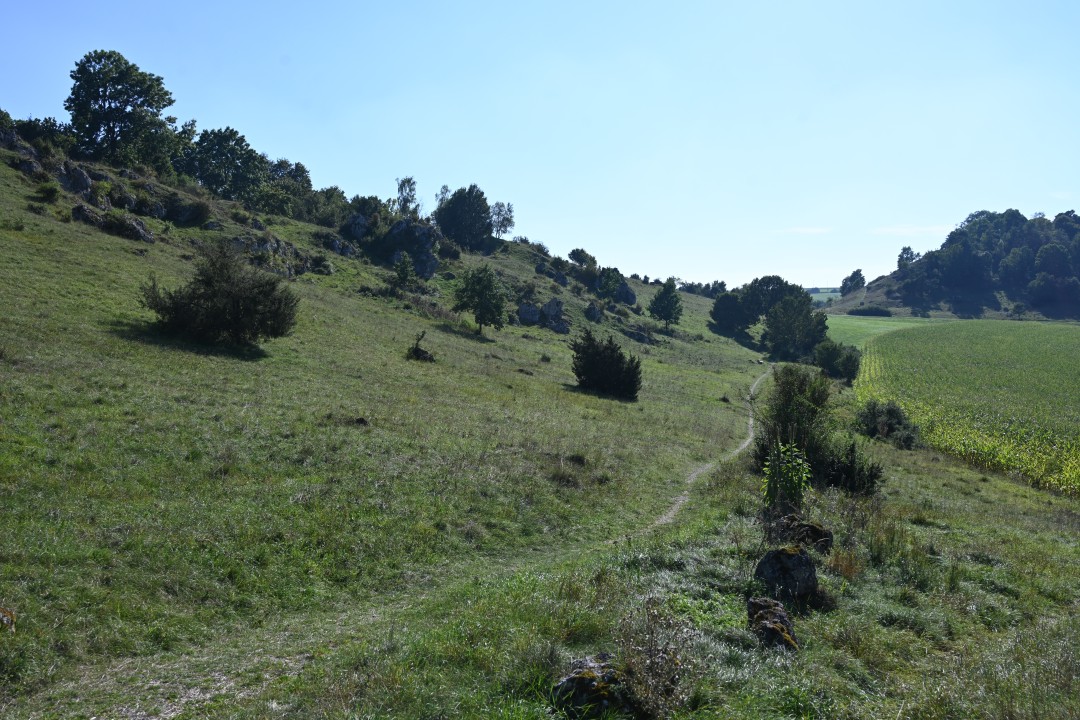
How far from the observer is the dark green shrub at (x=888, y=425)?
143 ft

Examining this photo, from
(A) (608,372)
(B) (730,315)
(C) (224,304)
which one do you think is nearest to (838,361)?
(B) (730,315)

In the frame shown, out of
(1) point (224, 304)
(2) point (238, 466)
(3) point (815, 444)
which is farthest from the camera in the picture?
(1) point (224, 304)

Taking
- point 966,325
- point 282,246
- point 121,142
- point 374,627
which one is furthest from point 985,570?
point 966,325

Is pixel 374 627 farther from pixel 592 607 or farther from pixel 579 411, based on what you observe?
pixel 579 411

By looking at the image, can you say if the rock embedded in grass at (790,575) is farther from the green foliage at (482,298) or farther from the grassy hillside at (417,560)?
the green foliage at (482,298)

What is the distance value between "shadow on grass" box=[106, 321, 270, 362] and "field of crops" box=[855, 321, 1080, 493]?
46144 millimetres

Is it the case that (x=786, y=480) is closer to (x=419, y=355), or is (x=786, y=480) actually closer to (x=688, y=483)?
(x=688, y=483)

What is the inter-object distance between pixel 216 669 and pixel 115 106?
10008 cm

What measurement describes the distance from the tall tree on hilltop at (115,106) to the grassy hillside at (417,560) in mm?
66985

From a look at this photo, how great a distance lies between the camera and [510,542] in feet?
50.6

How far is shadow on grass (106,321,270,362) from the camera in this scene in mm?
27500

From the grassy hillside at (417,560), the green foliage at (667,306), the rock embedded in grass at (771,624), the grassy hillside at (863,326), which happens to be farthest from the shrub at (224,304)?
the grassy hillside at (863,326)

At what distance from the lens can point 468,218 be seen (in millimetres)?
137625

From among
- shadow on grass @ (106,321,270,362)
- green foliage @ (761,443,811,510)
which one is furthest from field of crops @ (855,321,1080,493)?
shadow on grass @ (106,321,270,362)
